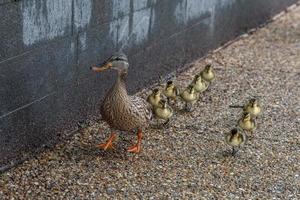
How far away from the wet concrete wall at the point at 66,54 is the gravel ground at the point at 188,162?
23 centimetres

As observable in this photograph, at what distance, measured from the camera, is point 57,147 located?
5.60 m

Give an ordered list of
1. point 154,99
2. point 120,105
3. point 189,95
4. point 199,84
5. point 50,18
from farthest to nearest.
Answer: point 199,84 < point 189,95 < point 154,99 < point 120,105 < point 50,18

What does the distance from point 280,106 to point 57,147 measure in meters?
2.58

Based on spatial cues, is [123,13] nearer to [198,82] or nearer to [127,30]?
[127,30]

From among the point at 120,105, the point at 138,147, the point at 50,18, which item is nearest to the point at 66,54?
the point at 50,18

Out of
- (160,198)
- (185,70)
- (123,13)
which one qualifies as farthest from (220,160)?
(185,70)

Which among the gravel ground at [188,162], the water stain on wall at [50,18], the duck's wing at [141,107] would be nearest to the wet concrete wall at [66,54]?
the water stain on wall at [50,18]

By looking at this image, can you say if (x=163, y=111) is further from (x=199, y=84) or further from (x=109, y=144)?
(x=199, y=84)

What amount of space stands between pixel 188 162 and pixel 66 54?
55.4 inches

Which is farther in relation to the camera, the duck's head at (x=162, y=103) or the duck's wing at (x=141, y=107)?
the duck's head at (x=162, y=103)

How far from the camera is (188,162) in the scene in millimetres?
5453

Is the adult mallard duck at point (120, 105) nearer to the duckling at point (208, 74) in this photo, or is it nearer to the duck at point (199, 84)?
the duck at point (199, 84)

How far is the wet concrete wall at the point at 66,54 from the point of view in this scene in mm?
4988

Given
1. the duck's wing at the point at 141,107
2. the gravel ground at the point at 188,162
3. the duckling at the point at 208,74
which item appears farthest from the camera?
the duckling at the point at 208,74
